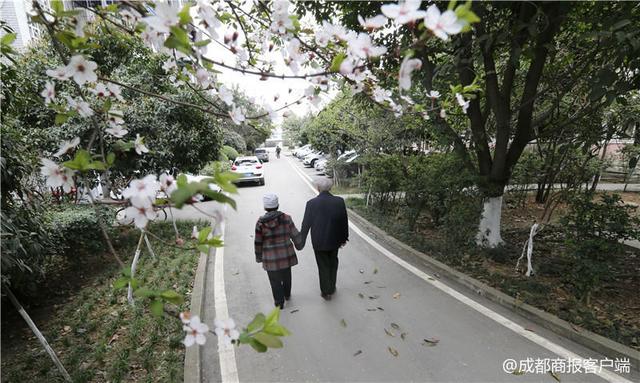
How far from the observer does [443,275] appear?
540cm

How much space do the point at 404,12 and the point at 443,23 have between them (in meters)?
0.15

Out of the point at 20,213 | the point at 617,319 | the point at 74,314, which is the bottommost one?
the point at 74,314

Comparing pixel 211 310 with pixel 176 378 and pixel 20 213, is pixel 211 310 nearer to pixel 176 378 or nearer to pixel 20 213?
pixel 176 378

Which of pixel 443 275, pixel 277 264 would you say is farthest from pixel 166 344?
pixel 443 275

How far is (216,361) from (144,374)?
67cm

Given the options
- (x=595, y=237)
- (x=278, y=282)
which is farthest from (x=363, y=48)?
(x=595, y=237)

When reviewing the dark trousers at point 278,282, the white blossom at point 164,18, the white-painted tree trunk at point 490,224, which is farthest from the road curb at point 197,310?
the white-painted tree trunk at point 490,224

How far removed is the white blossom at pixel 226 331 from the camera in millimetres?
1490

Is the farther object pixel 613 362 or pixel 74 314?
pixel 74 314

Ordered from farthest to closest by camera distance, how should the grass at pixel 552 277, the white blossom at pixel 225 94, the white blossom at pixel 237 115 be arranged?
the grass at pixel 552 277, the white blossom at pixel 225 94, the white blossom at pixel 237 115

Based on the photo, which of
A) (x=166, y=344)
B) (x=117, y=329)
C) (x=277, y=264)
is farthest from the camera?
(x=277, y=264)

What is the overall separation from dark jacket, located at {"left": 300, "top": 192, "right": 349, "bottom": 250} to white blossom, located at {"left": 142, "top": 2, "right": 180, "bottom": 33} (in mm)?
3440

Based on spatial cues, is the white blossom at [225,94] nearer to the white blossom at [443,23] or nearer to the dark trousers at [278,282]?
the white blossom at [443,23]

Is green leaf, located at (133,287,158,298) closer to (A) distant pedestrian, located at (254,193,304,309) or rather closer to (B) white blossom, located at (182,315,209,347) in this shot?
(B) white blossom, located at (182,315,209,347)
